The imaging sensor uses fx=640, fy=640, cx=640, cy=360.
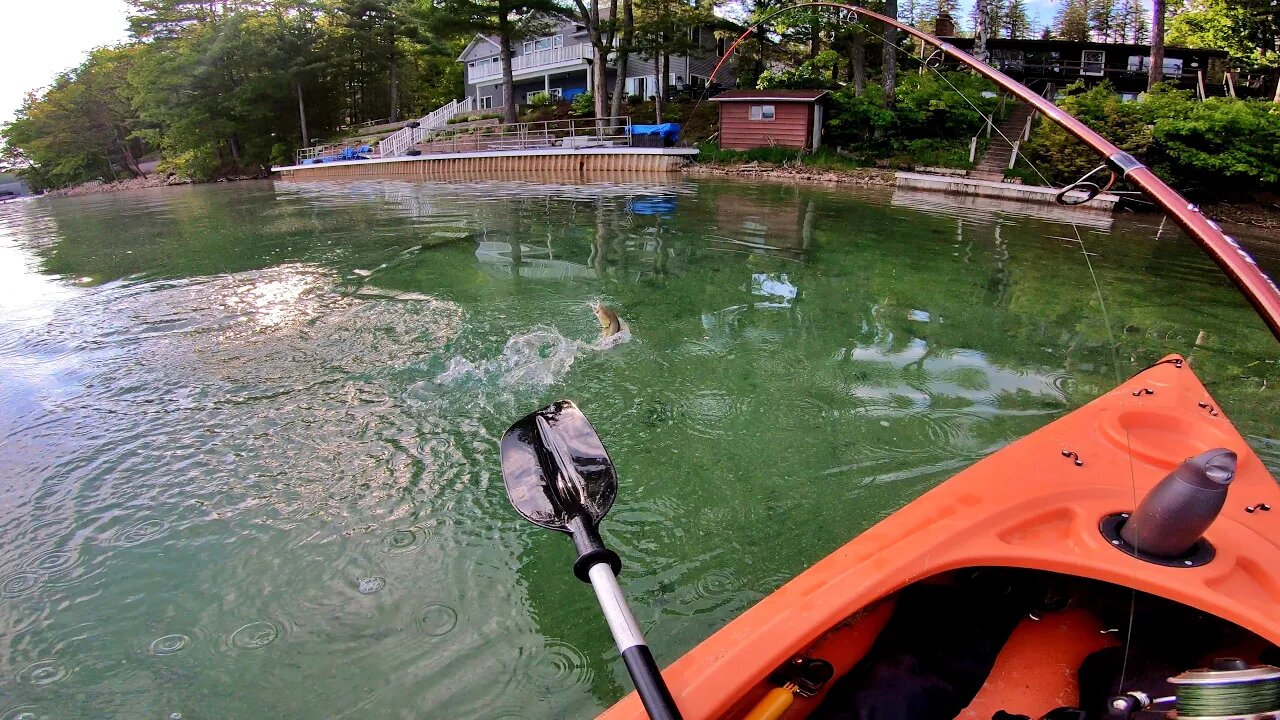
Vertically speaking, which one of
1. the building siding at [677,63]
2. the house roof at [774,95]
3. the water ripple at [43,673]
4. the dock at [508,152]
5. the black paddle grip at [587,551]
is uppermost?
the building siding at [677,63]

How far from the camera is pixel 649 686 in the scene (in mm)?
1360

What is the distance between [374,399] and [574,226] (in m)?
8.50

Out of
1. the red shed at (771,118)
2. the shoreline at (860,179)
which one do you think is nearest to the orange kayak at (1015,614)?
the shoreline at (860,179)

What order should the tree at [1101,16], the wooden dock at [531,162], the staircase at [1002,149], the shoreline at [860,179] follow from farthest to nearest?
1. the tree at [1101,16]
2. the wooden dock at [531,162]
3. the staircase at [1002,149]
4. the shoreline at [860,179]

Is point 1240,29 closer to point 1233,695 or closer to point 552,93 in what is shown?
point 552,93

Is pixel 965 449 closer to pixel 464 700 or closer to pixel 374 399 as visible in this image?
pixel 464 700

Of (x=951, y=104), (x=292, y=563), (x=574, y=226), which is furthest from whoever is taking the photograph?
(x=951, y=104)

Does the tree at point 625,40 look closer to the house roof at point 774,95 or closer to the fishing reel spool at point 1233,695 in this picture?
the house roof at point 774,95

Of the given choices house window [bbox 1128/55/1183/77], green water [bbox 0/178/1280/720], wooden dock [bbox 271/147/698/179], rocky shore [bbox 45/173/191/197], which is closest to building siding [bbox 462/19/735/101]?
wooden dock [bbox 271/147/698/179]

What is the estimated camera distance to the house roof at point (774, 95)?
940 inches

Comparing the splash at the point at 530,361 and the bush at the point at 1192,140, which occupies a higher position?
the bush at the point at 1192,140

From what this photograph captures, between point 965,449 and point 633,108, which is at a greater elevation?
point 633,108

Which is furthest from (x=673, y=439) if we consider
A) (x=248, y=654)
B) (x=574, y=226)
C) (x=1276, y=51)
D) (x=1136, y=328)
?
(x=1276, y=51)

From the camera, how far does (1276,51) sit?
84.6 feet
